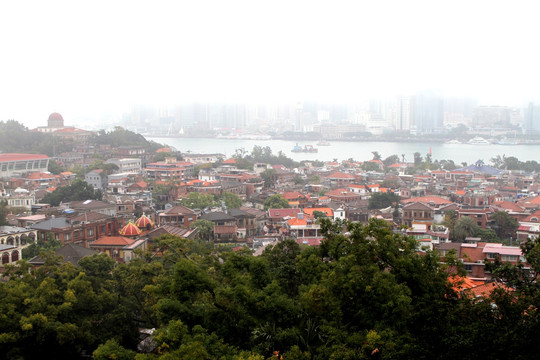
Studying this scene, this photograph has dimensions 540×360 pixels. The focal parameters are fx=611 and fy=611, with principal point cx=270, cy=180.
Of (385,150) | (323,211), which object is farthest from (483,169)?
(385,150)

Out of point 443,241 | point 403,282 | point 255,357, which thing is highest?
point 403,282

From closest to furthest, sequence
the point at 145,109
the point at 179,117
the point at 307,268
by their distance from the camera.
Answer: the point at 307,268, the point at 179,117, the point at 145,109

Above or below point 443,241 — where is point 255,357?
above

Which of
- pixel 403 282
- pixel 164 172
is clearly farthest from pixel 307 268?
pixel 164 172

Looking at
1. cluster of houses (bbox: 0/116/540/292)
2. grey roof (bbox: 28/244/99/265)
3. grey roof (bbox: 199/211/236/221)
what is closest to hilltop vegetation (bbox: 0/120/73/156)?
cluster of houses (bbox: 0/116/540/292)

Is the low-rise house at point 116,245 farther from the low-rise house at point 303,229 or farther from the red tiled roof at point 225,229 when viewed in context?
the low-rise house at point 303,229

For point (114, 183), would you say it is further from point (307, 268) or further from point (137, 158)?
point (307, 268)

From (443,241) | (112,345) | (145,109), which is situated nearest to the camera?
(112,345)
